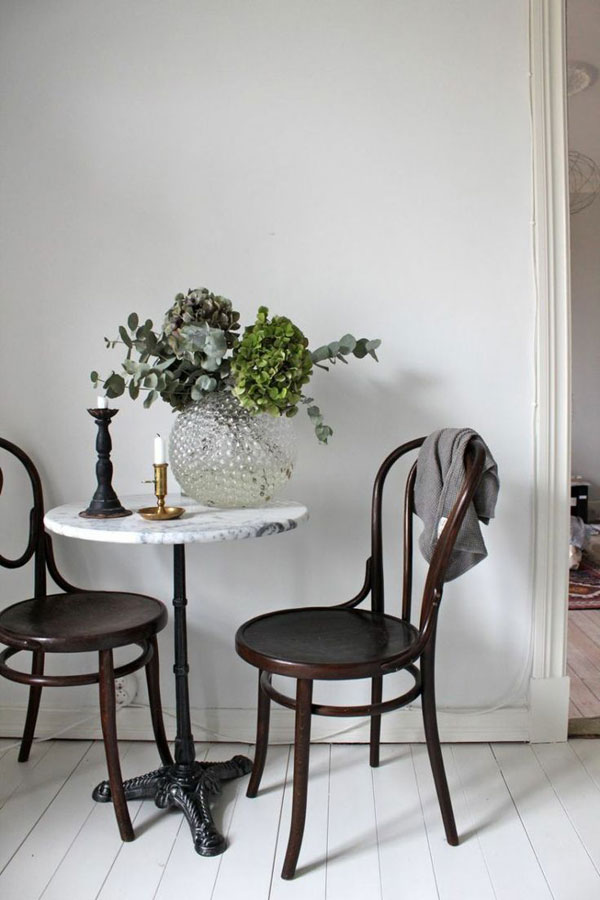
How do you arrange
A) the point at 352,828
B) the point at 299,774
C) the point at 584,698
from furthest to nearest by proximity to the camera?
the point at 584,698, the point at 352,828, the point at 299,774

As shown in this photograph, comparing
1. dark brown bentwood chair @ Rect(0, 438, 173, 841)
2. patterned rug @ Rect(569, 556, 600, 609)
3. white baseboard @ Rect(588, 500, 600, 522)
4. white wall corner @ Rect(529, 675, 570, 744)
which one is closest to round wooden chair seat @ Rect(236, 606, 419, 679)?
dark brown bentwood chair @ Rect(0, 438, 173, 841)

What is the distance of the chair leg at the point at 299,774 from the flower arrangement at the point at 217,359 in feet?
2.00

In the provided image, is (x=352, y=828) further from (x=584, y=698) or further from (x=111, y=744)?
(x=584, y=698)

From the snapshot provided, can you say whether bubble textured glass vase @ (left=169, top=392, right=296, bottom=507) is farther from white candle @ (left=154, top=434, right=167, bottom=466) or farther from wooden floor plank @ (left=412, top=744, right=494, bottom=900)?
wooden floor plank @ (left=412, top=744, right=494, bottom=900)

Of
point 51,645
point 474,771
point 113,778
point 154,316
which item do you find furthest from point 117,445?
point 474,771

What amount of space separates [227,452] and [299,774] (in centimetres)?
69

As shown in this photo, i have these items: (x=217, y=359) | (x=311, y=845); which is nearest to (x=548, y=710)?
(x=311, y=845)

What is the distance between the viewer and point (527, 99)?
2.00 m

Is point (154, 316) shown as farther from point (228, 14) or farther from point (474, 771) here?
point (474, 771)

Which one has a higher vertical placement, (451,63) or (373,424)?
(451,63)

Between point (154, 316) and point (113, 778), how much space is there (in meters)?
1.21

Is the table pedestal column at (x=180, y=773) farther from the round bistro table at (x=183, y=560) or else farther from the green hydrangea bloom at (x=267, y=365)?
the green hydrangea bloom at (x=267, y=365)

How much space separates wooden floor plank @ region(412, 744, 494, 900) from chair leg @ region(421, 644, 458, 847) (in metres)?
0.03

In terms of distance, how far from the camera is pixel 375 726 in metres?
1.95
